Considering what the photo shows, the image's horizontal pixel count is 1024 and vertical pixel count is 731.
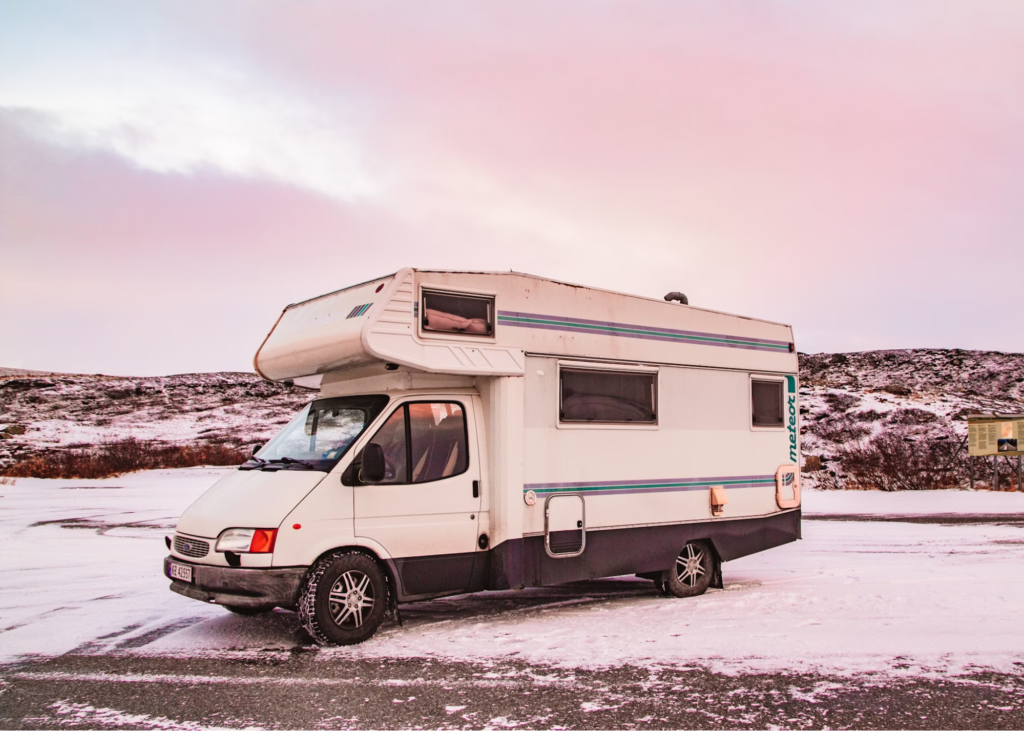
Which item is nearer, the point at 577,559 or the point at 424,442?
the point at 424,442

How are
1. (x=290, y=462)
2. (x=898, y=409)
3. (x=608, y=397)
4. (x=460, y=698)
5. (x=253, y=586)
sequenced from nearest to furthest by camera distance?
(x=460, y=698), (x=253, y=586), (x=290, y=462), (x=608, y=397), (x=898, y=409)

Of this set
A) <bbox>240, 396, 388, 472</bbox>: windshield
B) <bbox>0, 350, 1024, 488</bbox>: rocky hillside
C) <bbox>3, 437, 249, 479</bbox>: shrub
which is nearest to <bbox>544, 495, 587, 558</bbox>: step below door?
<bbox>240, 396, 388, 472</bbox>: windshield

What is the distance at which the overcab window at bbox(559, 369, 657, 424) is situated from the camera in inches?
314

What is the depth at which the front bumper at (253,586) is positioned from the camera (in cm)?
634

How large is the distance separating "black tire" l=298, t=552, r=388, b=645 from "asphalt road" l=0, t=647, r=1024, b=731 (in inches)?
13.3

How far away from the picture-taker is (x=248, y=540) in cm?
641

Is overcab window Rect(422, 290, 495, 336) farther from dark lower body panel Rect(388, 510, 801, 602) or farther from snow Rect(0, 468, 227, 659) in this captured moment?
snow Rect(0, 468, 227, 659)

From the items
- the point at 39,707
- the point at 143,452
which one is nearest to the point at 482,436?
the point at 39,707

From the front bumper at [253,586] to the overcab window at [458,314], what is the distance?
221 centimetres

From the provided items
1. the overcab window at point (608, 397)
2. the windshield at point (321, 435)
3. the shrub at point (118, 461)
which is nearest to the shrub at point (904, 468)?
the overcab window at point (608, 397)

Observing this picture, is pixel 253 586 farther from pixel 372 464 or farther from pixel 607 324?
pixel 607 324

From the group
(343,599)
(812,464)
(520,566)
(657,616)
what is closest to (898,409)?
(812,464)

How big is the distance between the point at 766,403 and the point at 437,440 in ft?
13.6

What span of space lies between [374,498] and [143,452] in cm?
2356
